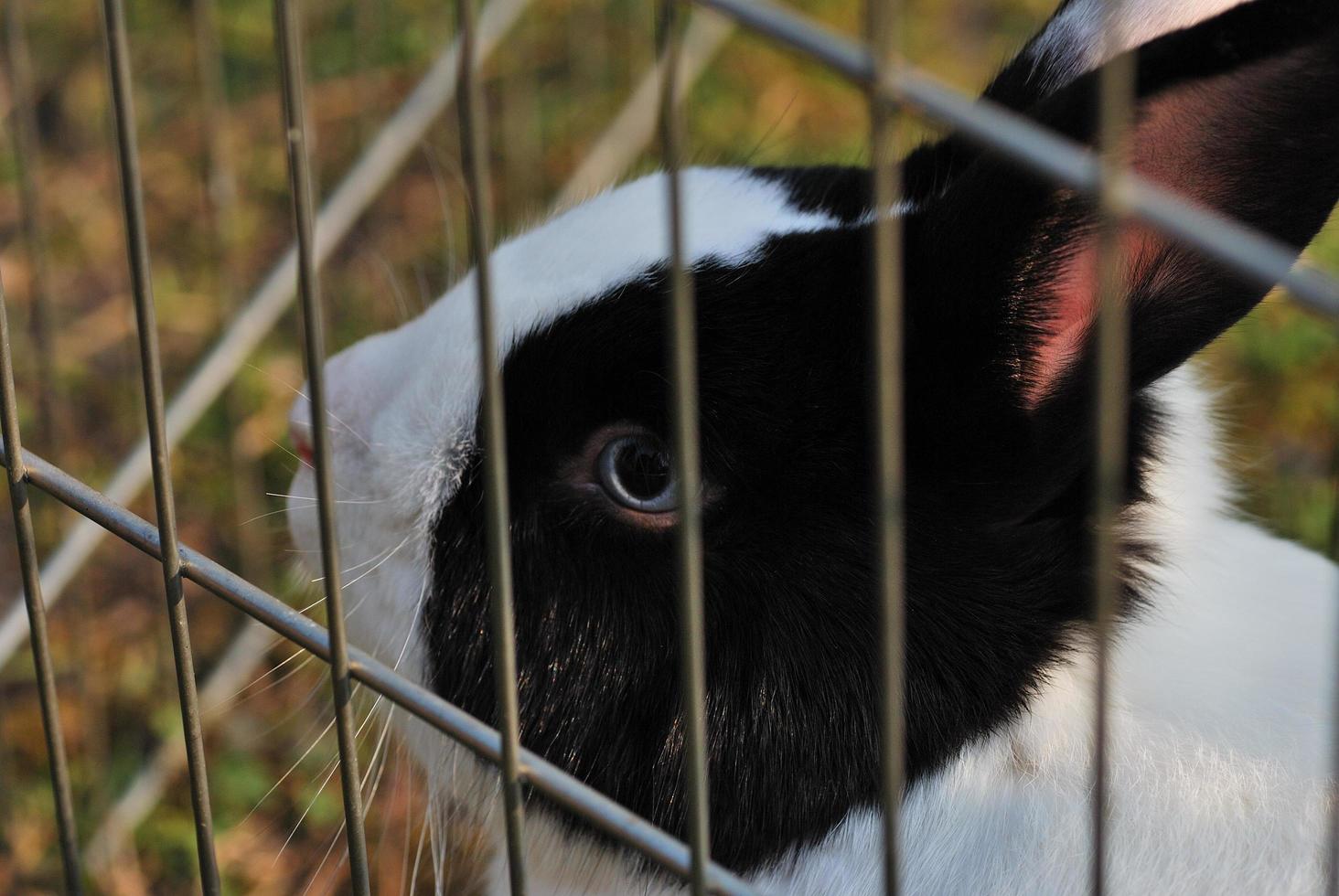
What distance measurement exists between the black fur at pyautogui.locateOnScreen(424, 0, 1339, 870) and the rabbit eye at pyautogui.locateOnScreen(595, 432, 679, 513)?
21 mm

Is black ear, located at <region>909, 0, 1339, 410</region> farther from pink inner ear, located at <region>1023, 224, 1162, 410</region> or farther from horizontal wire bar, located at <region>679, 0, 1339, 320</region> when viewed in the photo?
horizontal wire bar, located at <region>679, 0, 1339, 320</region>

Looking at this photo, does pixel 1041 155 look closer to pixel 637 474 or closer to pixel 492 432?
pixel 492 432

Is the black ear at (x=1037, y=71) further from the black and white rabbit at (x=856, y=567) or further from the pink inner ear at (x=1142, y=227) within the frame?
the pink inner ear at (x=1142, y=227)

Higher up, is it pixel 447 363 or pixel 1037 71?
pixel 1037 71

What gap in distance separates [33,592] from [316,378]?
405 mm

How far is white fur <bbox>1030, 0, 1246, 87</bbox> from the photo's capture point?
1.24 m

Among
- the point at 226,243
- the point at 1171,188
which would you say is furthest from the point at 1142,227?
the point at 226,243

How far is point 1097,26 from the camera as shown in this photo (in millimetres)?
1341

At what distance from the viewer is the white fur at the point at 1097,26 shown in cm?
A: 124

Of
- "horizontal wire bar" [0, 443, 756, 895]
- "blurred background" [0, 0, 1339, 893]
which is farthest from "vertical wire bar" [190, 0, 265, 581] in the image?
"horizontal wire bar" [0, 443, 756, 895]

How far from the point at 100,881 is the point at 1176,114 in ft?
5.89

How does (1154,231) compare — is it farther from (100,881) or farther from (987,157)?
(100,881)

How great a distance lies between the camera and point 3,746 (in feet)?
6.91

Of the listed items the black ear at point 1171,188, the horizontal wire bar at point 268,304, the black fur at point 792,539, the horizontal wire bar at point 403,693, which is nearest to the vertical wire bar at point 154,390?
the horizontal wire bar at point 403,693
